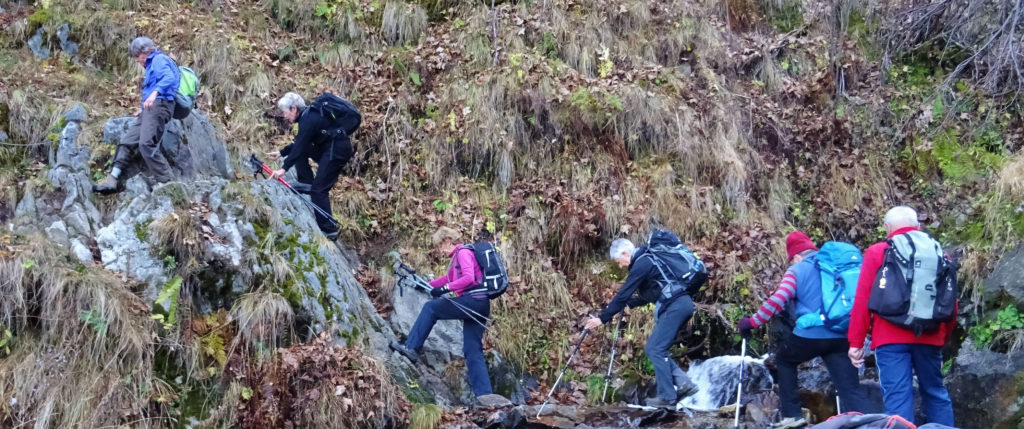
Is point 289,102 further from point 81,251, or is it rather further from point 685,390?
point 685,390

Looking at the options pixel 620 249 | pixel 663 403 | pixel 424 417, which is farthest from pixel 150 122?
pixel 663 403

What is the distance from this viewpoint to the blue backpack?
6738mm

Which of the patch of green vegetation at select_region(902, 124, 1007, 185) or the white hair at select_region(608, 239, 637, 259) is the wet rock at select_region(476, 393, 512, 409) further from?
the patch of green vegetation at select_region(902, 124, 1007, 185)

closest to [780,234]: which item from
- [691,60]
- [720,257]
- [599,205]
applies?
[720,257]

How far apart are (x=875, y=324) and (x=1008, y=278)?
2780mm

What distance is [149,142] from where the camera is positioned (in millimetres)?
7984

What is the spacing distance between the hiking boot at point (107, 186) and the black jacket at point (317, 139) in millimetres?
1815

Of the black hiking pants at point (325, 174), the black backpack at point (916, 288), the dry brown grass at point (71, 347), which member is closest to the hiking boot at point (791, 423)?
the black backpack at point (916, 288)

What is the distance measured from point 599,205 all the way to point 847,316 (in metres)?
4.35

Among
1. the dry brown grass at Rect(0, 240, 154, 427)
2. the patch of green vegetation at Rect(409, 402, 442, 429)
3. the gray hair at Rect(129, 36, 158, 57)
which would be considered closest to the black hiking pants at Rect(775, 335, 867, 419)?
the patch of green vegetation at Rect(409, 402, 442, 429)

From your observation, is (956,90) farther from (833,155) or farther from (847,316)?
(847,316)

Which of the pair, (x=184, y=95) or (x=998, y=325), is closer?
(x=998, y=325)

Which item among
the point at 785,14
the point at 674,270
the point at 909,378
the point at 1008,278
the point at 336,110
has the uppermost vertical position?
the point at 785,14

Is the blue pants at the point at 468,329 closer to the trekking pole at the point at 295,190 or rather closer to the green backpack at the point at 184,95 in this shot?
the trekking pole at the point at 295,190
